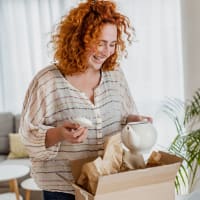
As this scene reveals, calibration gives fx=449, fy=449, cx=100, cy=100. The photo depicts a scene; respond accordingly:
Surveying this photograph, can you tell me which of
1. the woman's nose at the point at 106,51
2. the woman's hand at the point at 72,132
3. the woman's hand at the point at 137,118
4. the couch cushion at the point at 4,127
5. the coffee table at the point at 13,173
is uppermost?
the woman's nose at the point at 106,51

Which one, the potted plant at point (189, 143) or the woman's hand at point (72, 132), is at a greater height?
the woman's hand at point (72, 132)

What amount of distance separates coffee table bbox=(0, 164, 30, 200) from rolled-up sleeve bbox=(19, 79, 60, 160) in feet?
6.31

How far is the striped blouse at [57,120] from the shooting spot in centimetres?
156

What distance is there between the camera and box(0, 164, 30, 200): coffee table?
136 inches

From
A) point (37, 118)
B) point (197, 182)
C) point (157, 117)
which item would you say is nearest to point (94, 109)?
point (37, 118)

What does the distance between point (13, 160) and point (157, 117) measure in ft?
4.65

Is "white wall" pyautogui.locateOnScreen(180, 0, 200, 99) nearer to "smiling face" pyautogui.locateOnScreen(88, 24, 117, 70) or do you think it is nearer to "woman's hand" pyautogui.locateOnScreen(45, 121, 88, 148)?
"smiling face" pyautogui.locateOnScreen(88, 24, 117, 70)

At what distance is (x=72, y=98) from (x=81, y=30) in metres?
0.24

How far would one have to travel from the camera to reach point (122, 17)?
1.59 m

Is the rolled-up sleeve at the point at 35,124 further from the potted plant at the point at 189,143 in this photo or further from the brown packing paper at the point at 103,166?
the potted plant at the point at 189,143

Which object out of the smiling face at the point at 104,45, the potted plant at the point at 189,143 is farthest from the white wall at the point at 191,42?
the smiling face at the point at 104,45

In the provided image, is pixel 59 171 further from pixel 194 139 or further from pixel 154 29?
pixel 154 29

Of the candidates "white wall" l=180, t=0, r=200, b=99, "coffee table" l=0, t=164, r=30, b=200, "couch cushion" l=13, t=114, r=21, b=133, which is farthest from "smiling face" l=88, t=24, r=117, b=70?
"couch cushion" l=13, t=114, r=21, b=133

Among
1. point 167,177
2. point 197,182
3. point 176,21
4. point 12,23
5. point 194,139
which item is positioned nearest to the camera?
point 167,177
